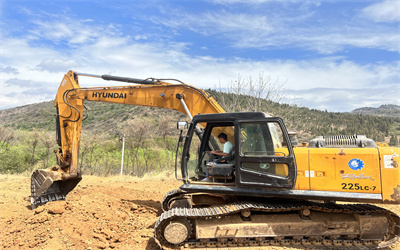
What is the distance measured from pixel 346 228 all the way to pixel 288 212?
1.08m

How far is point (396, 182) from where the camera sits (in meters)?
4.96

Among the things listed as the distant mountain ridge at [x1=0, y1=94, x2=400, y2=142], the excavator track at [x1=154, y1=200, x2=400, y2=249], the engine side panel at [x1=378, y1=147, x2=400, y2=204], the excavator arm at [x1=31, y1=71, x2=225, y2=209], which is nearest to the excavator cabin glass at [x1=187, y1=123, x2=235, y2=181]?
the excavator arm at [x1=31, y1=71, x2=225, y2=209]

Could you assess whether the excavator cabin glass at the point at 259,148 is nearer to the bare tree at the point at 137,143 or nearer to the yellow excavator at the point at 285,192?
the yellow excavator at the point at 285,192

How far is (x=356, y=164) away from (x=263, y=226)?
195 cm

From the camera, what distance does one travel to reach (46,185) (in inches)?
282

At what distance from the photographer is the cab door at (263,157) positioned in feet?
17.1

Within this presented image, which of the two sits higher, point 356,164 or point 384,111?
point 384,111

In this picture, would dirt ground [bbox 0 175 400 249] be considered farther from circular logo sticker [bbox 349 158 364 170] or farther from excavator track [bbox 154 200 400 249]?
circular logo sticker [bbox 349 158 364 170]

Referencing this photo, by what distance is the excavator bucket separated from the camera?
719 centimetres

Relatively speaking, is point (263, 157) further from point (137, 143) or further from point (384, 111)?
point (384, 111)

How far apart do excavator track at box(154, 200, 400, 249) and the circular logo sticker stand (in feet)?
2.93

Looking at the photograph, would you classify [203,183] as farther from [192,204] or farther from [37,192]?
[37,192]

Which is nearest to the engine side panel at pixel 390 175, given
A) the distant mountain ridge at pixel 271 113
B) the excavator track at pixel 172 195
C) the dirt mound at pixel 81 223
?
the excavator track at pixel 172 195

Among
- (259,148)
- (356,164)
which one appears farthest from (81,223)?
(356,164)
